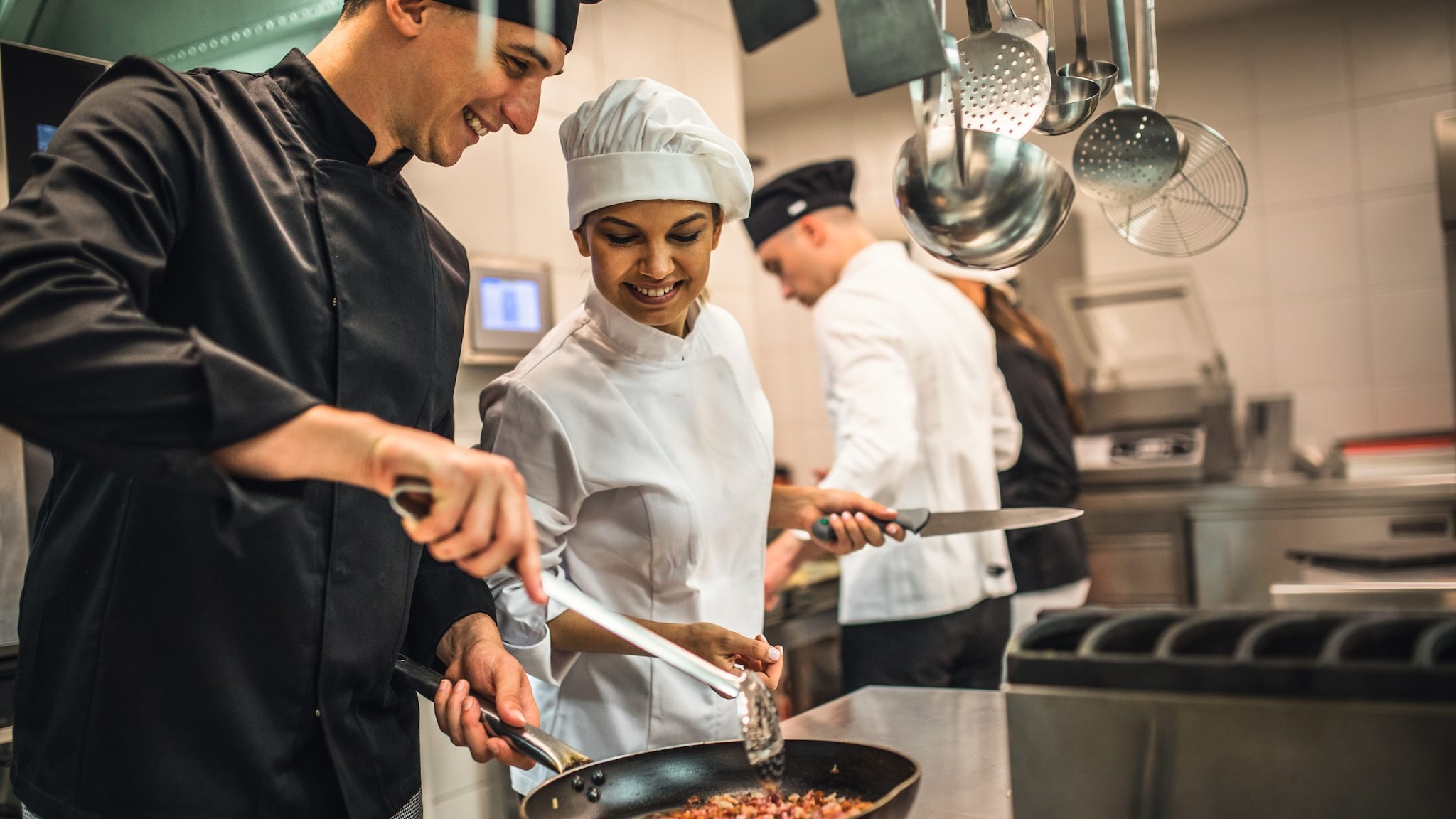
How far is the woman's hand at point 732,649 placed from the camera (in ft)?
4.14

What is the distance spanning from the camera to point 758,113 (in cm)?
557

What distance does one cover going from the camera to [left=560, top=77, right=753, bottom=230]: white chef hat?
1357mm

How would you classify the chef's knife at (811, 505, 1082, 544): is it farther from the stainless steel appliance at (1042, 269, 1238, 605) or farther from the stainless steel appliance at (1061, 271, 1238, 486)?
the stainless steel appliance at (1061, 271, 1238, 486)

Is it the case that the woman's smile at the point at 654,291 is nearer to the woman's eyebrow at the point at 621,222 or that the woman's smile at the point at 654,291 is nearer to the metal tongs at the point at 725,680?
the woman's eyebrow at the point at 621,222

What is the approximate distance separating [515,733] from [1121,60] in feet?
3.47

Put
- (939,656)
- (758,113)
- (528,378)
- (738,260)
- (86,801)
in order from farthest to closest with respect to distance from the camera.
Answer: (758,113), (738,260), (939,656), (528,378), (86,801)

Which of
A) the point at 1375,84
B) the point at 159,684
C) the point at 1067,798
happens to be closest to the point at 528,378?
the point at 159,684

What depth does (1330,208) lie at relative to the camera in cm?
437

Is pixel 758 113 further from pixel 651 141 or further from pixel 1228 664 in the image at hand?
pixel 1228 664

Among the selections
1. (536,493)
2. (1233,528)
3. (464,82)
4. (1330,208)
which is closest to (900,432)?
(536,493)

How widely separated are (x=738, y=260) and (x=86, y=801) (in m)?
2.42

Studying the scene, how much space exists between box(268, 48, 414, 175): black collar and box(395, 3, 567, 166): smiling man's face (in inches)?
1.7

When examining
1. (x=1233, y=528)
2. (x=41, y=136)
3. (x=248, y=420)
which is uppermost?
(x=41, y=136)

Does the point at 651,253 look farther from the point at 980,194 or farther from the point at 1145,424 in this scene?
the point at 1145,424
